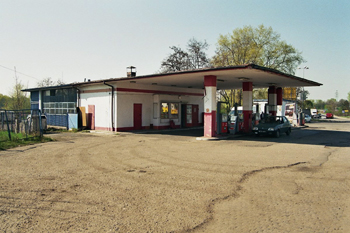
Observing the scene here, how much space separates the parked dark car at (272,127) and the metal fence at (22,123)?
1362 centimetres

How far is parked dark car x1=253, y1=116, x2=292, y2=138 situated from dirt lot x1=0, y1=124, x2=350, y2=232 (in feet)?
24.4

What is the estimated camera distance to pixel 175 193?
6.08 meters

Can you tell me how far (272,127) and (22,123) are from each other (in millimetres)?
15923

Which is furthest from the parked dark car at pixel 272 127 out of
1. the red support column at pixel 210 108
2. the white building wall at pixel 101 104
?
the white building wall at pixel 101 104

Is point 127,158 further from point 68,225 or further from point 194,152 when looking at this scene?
point 68,225

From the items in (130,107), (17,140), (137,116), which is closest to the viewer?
(17,140)

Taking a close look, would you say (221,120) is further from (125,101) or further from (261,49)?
(261,49)

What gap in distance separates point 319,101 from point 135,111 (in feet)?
529

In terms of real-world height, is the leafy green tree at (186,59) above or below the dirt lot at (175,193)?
above

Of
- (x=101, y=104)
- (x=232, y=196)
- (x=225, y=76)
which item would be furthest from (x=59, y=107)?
(x=232, y=196)

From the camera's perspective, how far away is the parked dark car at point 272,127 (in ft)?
59.0

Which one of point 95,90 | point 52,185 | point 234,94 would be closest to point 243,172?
point 52,185

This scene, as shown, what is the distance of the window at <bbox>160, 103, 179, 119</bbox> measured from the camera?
80.6 ft

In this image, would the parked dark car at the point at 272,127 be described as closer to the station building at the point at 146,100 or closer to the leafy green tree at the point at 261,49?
the station building at the point at 146,100
